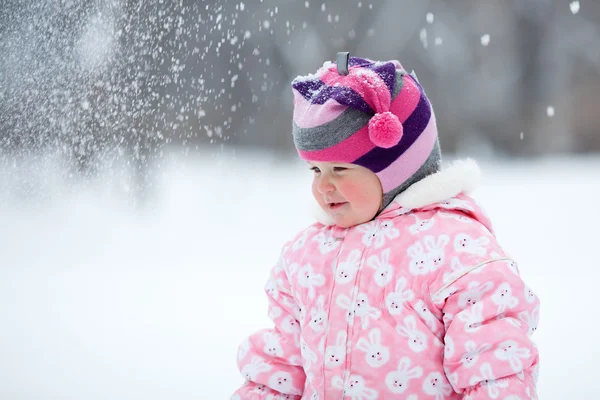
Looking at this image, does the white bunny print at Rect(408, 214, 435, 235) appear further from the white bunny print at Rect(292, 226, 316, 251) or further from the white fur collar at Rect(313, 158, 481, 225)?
the white bunny print at Rect(292, 226, 316, 251)

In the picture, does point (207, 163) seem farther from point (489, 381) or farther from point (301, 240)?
point (489, 381)

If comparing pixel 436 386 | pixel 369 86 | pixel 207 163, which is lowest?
pixel 436 386

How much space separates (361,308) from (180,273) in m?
1.84

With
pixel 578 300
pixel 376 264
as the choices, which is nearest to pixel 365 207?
pixel 376 264

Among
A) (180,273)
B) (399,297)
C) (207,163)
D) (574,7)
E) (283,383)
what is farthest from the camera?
(574,7)

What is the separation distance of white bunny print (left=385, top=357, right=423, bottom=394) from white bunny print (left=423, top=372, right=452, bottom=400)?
0.02m

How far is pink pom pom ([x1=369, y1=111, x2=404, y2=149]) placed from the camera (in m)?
0.93

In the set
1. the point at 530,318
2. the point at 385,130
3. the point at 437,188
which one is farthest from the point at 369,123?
the point at 530,318

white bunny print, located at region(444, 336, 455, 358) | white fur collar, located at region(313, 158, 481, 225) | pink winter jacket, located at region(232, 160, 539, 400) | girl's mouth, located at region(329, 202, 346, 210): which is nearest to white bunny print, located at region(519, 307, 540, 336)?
pink winter jacket, located at region(232, 160, 539, 400)

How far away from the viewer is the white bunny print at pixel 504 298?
0.88 m

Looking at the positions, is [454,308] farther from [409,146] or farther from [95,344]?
[95,344]

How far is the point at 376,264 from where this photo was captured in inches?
38.6

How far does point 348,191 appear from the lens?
39.9 inches

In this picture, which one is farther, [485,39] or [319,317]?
[485,39]
